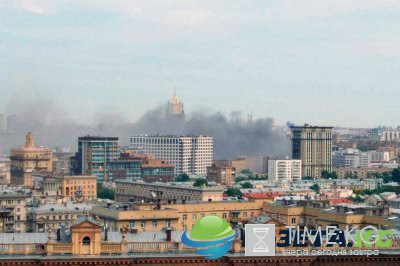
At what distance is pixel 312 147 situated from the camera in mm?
176875

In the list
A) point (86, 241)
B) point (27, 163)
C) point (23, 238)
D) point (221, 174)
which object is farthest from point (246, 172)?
point (86, 241)

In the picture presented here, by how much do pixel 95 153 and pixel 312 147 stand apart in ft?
123

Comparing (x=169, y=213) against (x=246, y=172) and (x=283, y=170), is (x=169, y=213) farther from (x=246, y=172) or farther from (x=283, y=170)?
(x=246, y=172)

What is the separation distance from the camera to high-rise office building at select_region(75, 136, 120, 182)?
154 meters

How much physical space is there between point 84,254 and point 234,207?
1492 inches

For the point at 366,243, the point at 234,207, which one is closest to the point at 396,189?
the point at 234,207

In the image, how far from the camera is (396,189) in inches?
4360

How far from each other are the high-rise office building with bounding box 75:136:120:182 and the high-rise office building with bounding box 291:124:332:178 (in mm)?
31936

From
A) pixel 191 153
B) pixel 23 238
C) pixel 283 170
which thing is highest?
pixel 191 153

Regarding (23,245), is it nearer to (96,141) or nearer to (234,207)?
(234,207)

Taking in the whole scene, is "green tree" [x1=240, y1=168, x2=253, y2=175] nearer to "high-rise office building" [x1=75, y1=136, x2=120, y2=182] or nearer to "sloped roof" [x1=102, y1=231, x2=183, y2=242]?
"high-rise office building" [x1=75, y1=136, x2=120, y2=182]

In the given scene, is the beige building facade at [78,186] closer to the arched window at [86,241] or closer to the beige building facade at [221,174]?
the beige building facade at [221,174]

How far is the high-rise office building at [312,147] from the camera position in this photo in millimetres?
175750

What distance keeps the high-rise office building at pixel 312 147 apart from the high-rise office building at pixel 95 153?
105 feet
